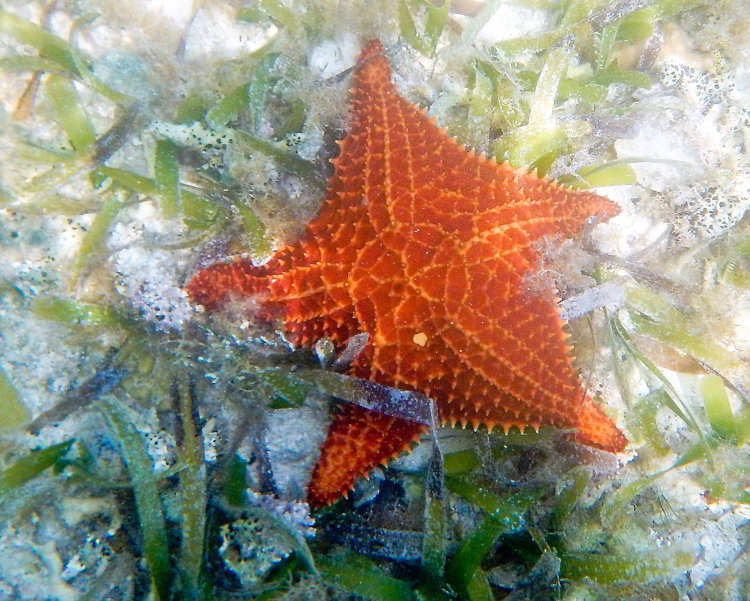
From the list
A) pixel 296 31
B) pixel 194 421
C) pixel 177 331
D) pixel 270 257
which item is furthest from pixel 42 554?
pixel 296 31

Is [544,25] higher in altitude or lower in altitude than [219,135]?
higher

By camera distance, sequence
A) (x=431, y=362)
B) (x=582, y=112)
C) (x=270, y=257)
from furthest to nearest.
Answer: (x=582, y=112), (x=270, y=257), (x=431, y=362)

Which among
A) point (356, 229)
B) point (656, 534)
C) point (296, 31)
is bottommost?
point (656, 534)

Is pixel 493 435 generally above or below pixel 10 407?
above

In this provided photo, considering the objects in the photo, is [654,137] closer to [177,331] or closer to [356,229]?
[356,229]

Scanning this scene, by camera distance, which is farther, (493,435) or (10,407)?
(493,435)

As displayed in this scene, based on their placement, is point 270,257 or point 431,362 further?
point 270,257

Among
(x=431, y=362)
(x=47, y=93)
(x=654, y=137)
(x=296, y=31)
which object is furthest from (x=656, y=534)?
(x=47, y=93)

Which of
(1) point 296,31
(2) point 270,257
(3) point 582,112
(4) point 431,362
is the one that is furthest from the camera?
(3) point 582,112

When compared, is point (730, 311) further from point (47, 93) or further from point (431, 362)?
point (47, 93)
